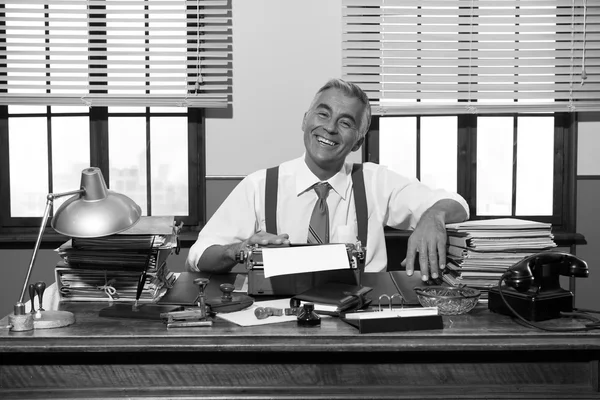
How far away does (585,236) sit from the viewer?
3.85m

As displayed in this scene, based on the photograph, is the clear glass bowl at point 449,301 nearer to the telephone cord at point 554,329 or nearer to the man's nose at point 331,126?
the telephone cord at point 554,329

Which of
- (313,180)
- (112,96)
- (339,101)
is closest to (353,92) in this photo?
(339,101)

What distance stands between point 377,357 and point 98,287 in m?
0.85

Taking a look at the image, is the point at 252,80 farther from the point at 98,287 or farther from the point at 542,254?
the point at 542,254

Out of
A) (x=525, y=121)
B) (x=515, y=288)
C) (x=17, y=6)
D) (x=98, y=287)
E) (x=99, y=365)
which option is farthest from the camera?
(x=525, y=121)

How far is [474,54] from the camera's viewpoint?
3.71m

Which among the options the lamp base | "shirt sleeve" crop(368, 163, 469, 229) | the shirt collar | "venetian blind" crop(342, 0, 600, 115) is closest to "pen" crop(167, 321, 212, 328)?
the lamp base

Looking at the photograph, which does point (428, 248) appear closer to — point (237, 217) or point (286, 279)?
point (286, 279)

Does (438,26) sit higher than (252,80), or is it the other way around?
(438,26)

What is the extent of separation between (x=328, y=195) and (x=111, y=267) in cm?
101

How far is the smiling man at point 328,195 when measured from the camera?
2.53m

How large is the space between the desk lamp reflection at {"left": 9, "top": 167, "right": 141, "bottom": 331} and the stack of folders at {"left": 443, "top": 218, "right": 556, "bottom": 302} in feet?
2.98

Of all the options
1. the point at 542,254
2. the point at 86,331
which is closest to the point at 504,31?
the point at 542,254

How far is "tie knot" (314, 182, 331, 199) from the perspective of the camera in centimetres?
255
